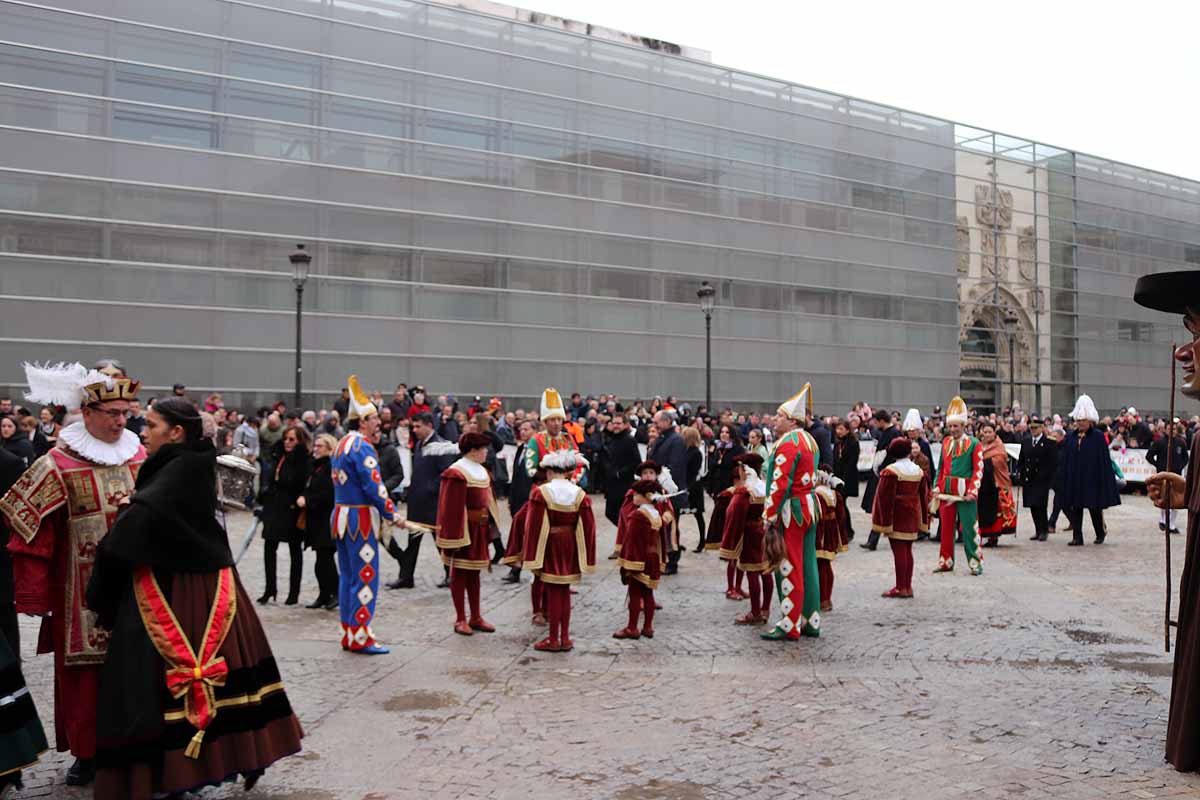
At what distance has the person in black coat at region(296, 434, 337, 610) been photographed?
10242 millimetres

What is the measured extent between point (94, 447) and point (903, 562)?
27.9ft

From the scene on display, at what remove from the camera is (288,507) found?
10539 millimetres

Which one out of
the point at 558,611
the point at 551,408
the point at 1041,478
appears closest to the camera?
the point at 558,611

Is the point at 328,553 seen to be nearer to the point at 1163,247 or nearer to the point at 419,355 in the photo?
the point at 419,355

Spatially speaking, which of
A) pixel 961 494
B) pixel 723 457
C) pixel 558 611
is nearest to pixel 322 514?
pixel 558 611

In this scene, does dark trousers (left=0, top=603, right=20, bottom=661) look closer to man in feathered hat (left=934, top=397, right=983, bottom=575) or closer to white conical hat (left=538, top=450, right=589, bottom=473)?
white conical hat (left=538, top=450, right=589, bottom=473)

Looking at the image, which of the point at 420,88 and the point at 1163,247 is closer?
the point at 420,88

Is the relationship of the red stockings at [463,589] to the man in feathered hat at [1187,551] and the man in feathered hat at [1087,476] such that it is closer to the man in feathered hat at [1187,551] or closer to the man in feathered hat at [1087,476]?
the man in feathered hat at [1187,551]

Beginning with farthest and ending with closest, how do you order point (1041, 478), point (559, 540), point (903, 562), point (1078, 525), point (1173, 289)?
point (1041, 478)
point (1078, 525)
point (903, 562)
point (559, 540)
point (1173, 289)

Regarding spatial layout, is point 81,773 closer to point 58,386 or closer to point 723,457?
point 58,386

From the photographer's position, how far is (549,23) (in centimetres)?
3356

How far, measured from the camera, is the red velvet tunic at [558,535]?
8.76m

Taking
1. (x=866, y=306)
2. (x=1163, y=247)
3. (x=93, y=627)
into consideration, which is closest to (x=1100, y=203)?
(x=1163, y=247)

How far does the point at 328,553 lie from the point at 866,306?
32.3 m
